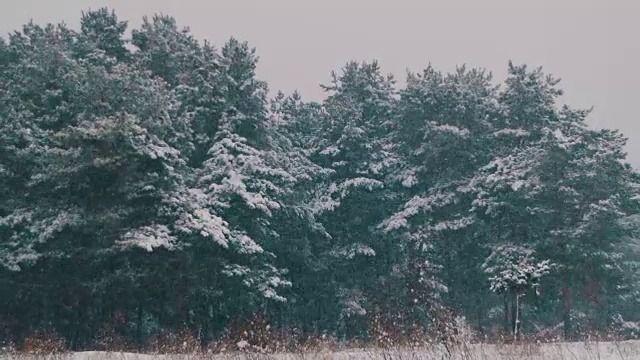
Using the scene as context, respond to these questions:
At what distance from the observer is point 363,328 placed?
30.5 metres

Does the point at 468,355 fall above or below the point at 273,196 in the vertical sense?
below

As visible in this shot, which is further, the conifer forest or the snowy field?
the conifer forest

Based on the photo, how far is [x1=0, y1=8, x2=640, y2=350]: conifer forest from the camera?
21.6m

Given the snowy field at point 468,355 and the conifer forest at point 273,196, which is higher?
the conifer forest at point 273,196

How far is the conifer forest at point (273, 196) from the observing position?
21641 millimetres

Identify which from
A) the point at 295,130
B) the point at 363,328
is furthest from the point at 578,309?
the point at 295,130

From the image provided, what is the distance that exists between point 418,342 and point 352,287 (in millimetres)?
22382

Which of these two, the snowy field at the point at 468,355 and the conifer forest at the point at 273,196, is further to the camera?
the conifer forest at the point at 273,196

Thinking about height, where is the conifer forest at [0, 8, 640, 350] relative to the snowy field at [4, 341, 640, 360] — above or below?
above

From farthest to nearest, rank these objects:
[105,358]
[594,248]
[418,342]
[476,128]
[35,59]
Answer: [476,128]
[594,248]
[35,59]
[105,358]
[418,342]

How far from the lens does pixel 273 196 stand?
89.7ft

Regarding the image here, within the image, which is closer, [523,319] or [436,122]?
[436,122]

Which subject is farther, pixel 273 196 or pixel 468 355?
pixel 273 196

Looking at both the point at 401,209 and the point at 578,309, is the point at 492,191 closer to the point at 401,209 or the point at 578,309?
the point at 401,209
